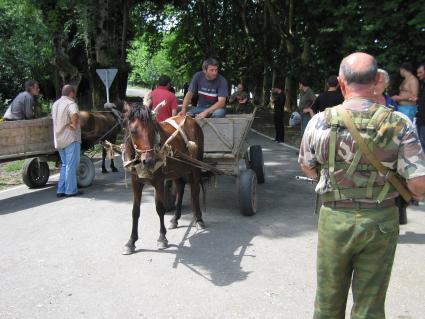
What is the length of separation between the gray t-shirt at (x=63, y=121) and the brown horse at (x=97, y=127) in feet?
4.53

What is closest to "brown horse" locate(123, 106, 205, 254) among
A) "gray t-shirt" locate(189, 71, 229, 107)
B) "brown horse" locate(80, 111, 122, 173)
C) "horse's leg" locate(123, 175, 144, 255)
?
"horse's leg" locate(123, 175, 144, 255)

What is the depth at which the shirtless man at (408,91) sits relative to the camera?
27.2 ft

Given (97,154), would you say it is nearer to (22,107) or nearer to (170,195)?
(22,107)

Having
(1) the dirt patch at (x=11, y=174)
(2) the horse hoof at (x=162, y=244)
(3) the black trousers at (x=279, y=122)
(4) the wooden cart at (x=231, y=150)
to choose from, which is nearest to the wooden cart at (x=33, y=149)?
(1) the dirt patch at (x=11, y=174)

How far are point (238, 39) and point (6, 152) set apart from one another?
26986 millimetres

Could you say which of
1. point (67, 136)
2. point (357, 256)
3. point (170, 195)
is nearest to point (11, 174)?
point (67, 136)

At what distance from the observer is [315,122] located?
3.03 metres

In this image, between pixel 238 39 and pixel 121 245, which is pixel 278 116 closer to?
pixel 121 245

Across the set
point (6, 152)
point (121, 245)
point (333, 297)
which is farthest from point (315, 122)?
point (6, 152)

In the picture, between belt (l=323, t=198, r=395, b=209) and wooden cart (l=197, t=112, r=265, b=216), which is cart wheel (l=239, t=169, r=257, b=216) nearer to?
wooden cart (l=197, t=112, r=265, b=216)

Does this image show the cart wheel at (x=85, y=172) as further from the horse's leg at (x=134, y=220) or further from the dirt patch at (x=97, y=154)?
the horse's leg at (x=134, y=220)

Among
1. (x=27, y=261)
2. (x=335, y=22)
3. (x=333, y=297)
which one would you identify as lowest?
(x=27, y=261)

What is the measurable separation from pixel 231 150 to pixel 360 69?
471 cm

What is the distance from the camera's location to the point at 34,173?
10.1 m
